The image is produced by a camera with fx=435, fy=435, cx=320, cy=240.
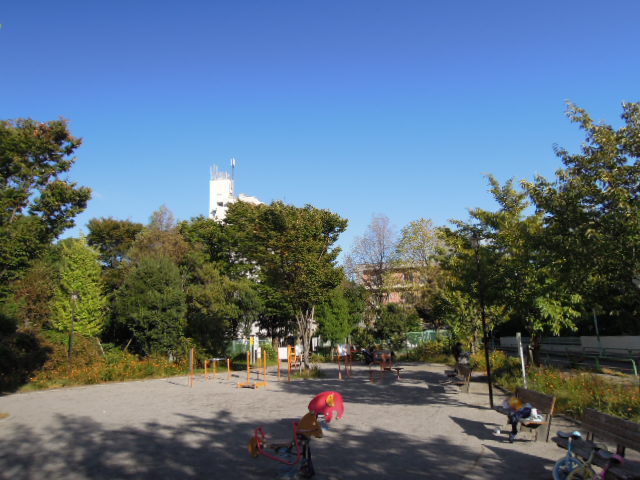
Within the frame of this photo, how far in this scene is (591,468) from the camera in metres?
5.12

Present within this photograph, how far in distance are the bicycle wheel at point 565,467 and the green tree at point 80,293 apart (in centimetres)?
2675

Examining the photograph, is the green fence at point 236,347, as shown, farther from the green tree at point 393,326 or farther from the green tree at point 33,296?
the green tree at point 33,296

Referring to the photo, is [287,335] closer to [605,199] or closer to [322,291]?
[322,291]

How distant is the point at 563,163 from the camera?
29.2ft

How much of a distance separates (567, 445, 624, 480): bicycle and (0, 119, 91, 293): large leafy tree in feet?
83.0

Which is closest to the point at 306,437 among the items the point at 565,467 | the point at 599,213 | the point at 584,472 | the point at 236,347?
the point at 565,467

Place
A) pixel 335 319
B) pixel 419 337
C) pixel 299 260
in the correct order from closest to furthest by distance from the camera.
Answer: pixel 299 260 → pixel 419 337 → pixel 335 319

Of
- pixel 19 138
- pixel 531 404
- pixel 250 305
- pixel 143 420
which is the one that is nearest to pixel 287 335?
pixel 250 305

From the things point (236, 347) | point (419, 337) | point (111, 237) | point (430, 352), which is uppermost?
point (111, 237)

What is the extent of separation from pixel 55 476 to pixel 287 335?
3664cm

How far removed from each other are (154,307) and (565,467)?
24167 mm

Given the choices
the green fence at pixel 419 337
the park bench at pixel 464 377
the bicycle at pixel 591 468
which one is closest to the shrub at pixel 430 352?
the green fence at pixel 419 337

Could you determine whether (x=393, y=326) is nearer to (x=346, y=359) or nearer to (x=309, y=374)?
(x=346, y=359)

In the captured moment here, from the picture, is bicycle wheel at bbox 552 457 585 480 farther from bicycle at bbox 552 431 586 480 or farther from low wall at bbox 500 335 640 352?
low wall at bbox 500 335 640 352
